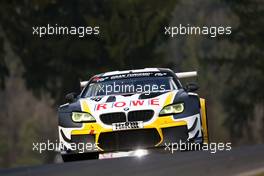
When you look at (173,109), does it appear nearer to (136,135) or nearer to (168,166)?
(136,135)

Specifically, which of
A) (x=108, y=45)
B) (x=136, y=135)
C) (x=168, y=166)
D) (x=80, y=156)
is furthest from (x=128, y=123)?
(x=108, y=45)

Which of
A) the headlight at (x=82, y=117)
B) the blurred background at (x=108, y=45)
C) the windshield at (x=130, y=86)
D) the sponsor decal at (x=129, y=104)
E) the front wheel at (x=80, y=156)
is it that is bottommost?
the front wheel at (x=80, y=156)

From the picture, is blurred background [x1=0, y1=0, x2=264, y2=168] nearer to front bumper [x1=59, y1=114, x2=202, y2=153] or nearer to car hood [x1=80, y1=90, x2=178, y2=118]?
car hood [x1=80, y1=90, x2=178, y2=118]

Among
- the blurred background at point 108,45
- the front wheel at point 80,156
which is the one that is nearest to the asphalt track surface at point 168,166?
the front wheel at point 80,156

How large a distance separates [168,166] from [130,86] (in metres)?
4.34

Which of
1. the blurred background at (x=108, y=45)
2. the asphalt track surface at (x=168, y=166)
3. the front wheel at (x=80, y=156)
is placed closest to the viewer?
the asphalt track surface at (x=168, y=166)

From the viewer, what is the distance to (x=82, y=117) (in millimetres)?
14391

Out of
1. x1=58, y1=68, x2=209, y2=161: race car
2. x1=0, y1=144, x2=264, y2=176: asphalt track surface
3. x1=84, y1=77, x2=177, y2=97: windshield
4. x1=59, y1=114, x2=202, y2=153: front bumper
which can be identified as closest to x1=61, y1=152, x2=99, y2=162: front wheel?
x1=58, y1=68, x2=209, y2=161: race car

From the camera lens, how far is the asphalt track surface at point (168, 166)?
1076 centimetres

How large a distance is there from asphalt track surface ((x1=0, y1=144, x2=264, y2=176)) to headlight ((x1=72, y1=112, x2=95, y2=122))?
1.08 meters

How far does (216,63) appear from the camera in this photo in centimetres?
4678

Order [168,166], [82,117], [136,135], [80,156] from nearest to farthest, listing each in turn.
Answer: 1. [168,166]
2. [136,135]
3. [82,117]
4. [80,156]

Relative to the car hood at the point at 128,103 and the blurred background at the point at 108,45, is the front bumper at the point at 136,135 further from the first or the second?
the blurred background at the point at 108,45

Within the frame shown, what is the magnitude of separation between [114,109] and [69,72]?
30.8m
